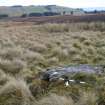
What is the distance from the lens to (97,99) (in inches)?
195

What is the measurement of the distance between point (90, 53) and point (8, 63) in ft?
14.6

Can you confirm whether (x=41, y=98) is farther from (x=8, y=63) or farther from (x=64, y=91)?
(x=8, y=63)

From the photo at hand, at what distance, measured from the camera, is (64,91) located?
5.54m

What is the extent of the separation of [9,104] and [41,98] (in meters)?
0.59

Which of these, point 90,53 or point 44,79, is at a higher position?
point 44,79

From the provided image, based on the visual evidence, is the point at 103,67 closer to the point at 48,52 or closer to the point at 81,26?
the point at 48,52

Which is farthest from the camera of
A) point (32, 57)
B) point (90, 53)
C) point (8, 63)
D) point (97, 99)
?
point (90, 53)

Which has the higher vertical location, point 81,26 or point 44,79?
point 44,79

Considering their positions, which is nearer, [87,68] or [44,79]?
[44,79]

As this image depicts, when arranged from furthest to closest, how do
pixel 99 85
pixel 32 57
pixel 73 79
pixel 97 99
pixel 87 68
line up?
pixel 32 57 < pixel 87 68 < pixel 73 79 < pixel 99 85 < pixel 97 99

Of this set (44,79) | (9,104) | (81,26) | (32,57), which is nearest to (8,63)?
(32,57)

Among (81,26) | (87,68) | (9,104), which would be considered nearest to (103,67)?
(87,68)

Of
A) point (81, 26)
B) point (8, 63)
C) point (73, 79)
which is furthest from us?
point (81, 26)

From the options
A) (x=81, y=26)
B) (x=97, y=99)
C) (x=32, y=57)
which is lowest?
(x=81, y=26)
